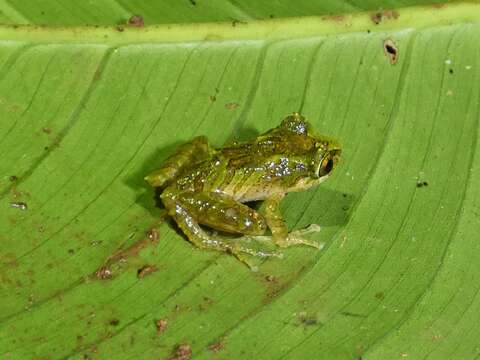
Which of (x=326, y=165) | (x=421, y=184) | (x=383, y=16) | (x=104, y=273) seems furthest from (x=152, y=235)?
(x=383, y=16)

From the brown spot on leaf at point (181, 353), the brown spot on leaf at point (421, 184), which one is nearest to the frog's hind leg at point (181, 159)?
the brown spot on leaf at point (181, 353)

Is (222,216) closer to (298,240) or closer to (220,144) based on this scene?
(298,240)

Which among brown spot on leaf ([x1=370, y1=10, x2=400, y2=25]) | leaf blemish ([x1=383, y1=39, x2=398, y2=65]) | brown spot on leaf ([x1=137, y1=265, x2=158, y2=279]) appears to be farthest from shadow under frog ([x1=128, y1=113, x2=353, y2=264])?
brown spot on leaf ([x1=370, y1=10, x2=400, y2=25])

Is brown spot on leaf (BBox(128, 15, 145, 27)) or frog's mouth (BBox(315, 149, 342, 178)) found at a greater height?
brown spot on leaf (BBox(128, 15, 145, 27))

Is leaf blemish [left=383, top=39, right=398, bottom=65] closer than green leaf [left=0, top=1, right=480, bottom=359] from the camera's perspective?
No

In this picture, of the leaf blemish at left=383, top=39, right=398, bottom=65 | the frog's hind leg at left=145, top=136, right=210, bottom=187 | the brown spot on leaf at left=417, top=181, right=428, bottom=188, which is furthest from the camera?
the leaf blemish at left=383, top=39, right=398, bottom=65

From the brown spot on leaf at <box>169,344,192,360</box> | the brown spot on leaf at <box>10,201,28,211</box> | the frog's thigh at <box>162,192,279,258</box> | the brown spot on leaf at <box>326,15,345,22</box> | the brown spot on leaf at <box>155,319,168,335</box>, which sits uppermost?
the brown spot on leaf at <box>326,15,345,22</box>

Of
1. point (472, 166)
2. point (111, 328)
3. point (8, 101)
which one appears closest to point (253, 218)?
point (111, 328)

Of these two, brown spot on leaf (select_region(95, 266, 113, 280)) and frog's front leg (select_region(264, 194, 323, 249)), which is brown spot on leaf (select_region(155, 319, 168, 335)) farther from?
frog's front leg (select_region(264, 194, 323, 249))
